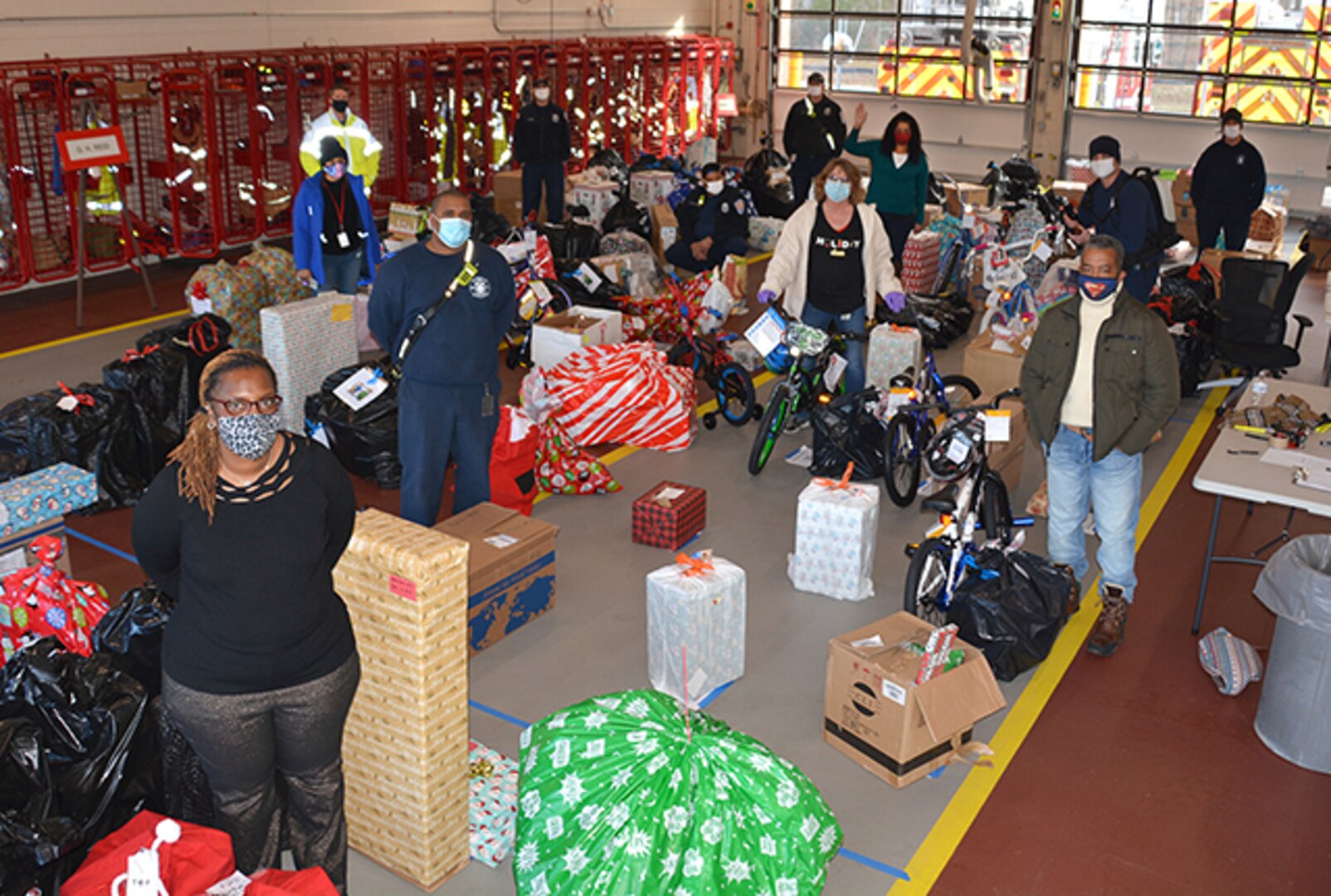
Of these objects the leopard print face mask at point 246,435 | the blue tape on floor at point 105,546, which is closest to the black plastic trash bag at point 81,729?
the leopard print face mask at point 246,435

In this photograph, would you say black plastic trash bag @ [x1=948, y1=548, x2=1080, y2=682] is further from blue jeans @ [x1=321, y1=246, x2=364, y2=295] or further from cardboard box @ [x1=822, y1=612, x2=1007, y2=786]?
blue jeans @ [x1=321, y1=246, x2=364, y2=295]

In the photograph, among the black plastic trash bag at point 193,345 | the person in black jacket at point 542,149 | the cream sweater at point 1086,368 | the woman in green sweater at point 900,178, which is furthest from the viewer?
the person in black jacket at point 542,149

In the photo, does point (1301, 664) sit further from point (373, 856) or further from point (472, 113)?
point (472, 113)

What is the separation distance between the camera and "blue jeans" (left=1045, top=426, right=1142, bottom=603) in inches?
223

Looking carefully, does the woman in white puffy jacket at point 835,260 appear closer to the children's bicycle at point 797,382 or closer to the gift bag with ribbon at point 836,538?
the children's bicycle at point 797,382

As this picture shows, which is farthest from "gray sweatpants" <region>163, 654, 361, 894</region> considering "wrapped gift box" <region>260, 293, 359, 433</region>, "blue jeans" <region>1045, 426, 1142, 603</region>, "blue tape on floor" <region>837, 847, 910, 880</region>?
"wrapped gift box" <region>260, 293, 359, 433</region>

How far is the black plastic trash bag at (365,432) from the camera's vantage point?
24.2 ft

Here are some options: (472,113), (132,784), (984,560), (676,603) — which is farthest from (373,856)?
(472,113)

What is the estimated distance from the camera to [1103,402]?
214 inches

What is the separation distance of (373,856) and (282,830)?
1.39 feet

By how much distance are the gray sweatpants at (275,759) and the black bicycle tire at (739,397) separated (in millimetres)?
5127

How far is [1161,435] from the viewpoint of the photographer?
8.64m

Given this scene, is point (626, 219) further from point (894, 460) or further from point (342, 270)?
point (894, 460)

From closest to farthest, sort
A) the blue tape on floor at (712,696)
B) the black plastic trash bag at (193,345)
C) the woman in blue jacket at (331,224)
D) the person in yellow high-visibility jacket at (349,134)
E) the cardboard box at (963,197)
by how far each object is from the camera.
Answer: the blue tape on floor at (712,696), the black plastic trash bag at (193,345), the woman in blue jacket at (331,224), the person in yellow high-visibility jacket at (349,134), the cardboard box at (963,197)
